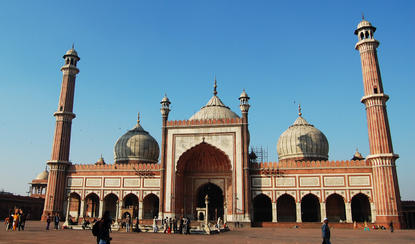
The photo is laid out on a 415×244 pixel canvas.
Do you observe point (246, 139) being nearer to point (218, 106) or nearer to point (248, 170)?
point (248, 170)

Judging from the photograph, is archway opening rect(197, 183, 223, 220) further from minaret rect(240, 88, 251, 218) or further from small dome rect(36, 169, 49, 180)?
small dome rect(36, 169, 49, 180)

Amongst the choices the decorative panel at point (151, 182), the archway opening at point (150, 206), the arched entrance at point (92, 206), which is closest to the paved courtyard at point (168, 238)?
the decorative panel at point (151, 182)

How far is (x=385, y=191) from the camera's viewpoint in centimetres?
2531

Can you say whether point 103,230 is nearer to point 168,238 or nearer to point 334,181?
point 168,238

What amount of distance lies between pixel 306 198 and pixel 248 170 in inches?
253

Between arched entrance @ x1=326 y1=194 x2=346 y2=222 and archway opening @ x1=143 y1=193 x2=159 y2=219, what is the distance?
50.3 ft

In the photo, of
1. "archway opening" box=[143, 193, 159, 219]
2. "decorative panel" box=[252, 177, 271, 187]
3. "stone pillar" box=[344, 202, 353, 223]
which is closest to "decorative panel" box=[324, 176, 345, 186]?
"stone pillar" box=[344, 202, 353, 223]

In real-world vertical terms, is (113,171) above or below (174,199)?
above

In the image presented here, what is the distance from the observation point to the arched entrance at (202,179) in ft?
98.2

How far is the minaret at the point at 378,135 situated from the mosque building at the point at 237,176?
70 millimetres

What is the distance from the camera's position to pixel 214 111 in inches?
1372

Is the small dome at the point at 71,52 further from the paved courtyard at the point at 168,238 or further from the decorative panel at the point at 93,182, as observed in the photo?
the paved courtyard at the point at 168,238

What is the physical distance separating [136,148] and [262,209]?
47.1ft

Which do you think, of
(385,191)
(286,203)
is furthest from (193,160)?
(385,191)
